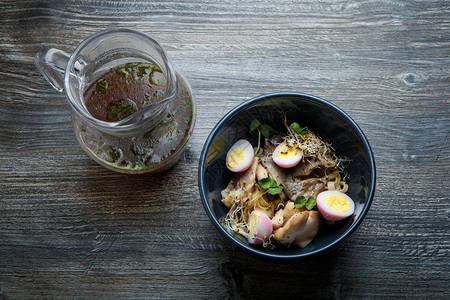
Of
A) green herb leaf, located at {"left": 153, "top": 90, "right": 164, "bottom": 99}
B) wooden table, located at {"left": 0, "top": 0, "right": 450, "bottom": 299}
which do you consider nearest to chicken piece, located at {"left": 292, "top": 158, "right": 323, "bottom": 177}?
wooden table, located at {"left": 0, "top": 0, "right": 450, "bottom": 299}

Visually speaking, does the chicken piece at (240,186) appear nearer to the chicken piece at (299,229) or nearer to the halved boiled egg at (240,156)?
the halved boiled egg at (240,156)

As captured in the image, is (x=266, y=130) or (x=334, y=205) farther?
(x=266, y=130)

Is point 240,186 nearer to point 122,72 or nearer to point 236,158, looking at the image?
point 236,158

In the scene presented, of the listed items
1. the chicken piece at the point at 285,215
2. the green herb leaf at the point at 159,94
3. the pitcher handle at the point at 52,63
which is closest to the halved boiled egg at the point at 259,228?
the chicken piece at the point at 285,215

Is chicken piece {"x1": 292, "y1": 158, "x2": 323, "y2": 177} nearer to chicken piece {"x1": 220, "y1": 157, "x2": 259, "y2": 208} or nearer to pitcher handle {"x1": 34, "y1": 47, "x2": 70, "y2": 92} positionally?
chicken piece {"x1": 220, "y1": 157, "x2": 259, "y2": 208}

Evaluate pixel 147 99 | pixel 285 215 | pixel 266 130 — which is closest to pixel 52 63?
pixel 147 99
